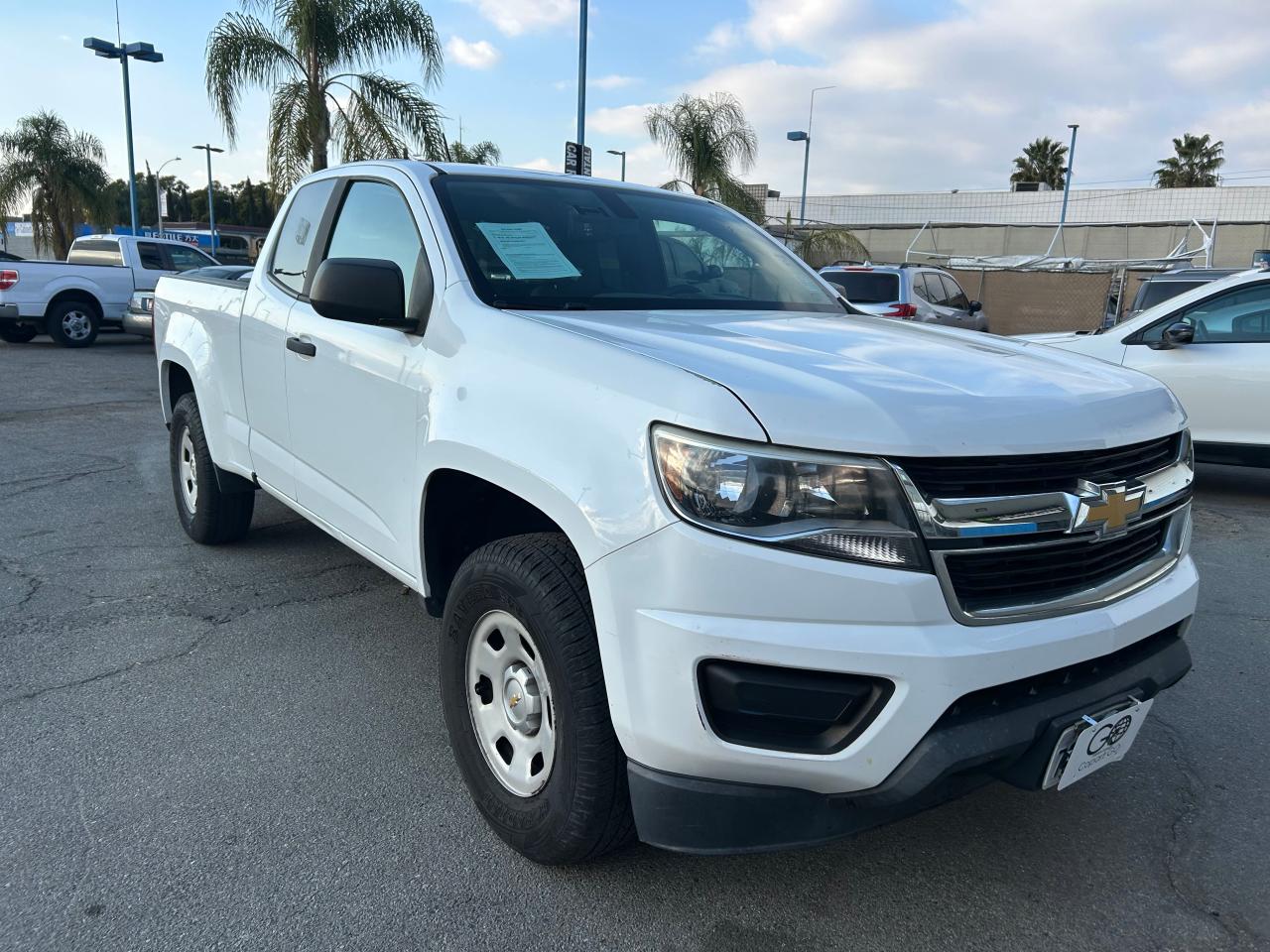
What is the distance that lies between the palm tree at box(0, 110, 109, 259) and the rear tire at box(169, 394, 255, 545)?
94.9ft

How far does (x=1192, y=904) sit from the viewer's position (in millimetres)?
2398

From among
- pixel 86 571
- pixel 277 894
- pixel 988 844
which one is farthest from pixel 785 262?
pixel 86 571

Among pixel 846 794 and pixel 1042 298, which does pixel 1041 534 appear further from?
pixel 1042 298

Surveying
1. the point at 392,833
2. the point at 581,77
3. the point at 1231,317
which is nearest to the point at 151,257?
the point at 581,77

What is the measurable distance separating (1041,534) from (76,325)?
654 inches

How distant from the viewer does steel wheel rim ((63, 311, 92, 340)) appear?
15188mm

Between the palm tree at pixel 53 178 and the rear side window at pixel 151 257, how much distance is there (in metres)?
16.1

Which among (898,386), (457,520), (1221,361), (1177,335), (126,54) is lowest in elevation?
(457,520)

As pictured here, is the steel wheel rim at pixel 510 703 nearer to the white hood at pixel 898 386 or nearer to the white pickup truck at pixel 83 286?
the white hood at pixel 898 386

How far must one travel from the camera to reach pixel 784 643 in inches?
73.2

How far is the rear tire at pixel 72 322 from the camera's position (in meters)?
15.1

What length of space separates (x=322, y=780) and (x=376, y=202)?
6.42 ft

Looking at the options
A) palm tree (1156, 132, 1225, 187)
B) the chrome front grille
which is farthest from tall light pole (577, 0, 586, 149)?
palm tree (1156, 132, 1225, 187)

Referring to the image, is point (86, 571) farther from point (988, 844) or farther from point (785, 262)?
point (988, 844)
